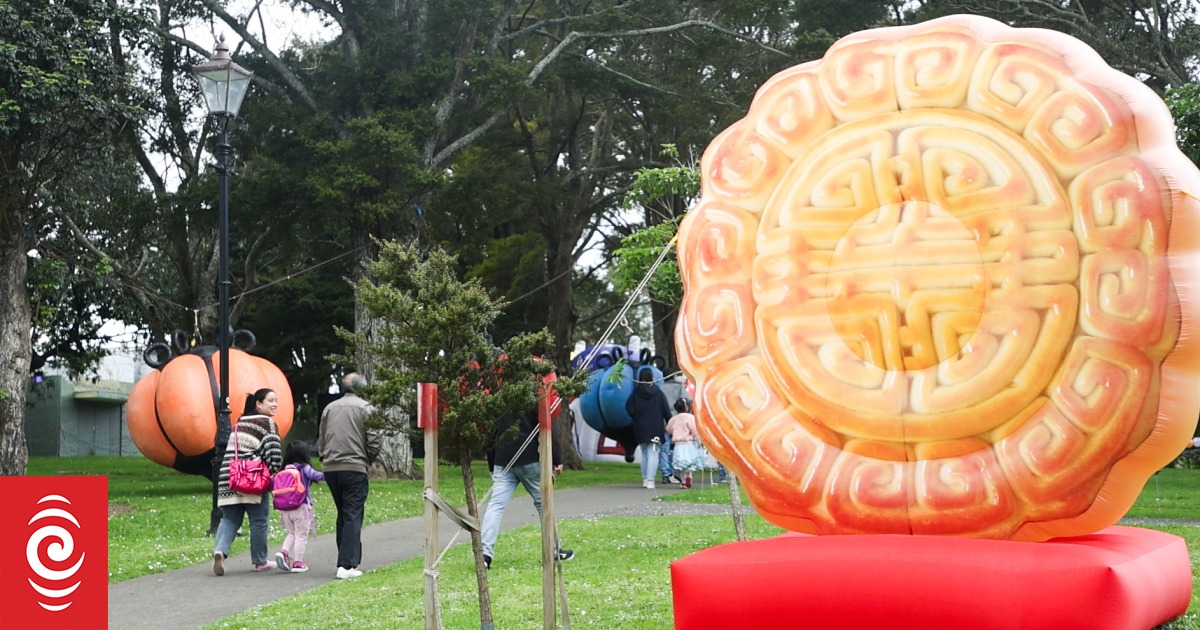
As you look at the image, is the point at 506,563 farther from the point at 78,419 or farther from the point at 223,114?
the point at 78,419

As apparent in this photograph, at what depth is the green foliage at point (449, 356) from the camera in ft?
27.0

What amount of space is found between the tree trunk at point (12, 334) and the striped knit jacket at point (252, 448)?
10208mm

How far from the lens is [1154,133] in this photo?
7.08 meters

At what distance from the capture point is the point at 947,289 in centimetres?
737

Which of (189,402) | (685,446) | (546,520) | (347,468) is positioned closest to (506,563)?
(347,468)

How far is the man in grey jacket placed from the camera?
12.1 meters

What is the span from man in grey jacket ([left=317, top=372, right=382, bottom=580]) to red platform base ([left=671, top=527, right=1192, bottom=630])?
5611 millimetres

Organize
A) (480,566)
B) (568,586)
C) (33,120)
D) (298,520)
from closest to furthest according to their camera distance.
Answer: (480,566), (568,586), (298,520), (33,120)

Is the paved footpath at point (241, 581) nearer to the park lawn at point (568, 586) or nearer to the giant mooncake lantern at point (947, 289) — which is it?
the park lawn at point (568, 586)

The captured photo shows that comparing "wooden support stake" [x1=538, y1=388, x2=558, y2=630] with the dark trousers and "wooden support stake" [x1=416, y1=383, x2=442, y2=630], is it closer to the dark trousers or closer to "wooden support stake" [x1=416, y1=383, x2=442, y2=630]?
"wooden support stake" [x1=416, y1=383, x2=442, y2=630]

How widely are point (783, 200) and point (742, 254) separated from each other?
1.38 ft

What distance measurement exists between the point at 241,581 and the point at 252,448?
4.20ft

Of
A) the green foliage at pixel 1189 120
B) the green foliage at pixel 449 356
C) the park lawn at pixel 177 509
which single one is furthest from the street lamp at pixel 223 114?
the green foliage at pixel 1189 120

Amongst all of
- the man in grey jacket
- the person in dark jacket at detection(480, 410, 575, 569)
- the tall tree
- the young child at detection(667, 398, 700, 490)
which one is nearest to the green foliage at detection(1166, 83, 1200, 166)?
the young child at detection(667, 398, 700, 490)
